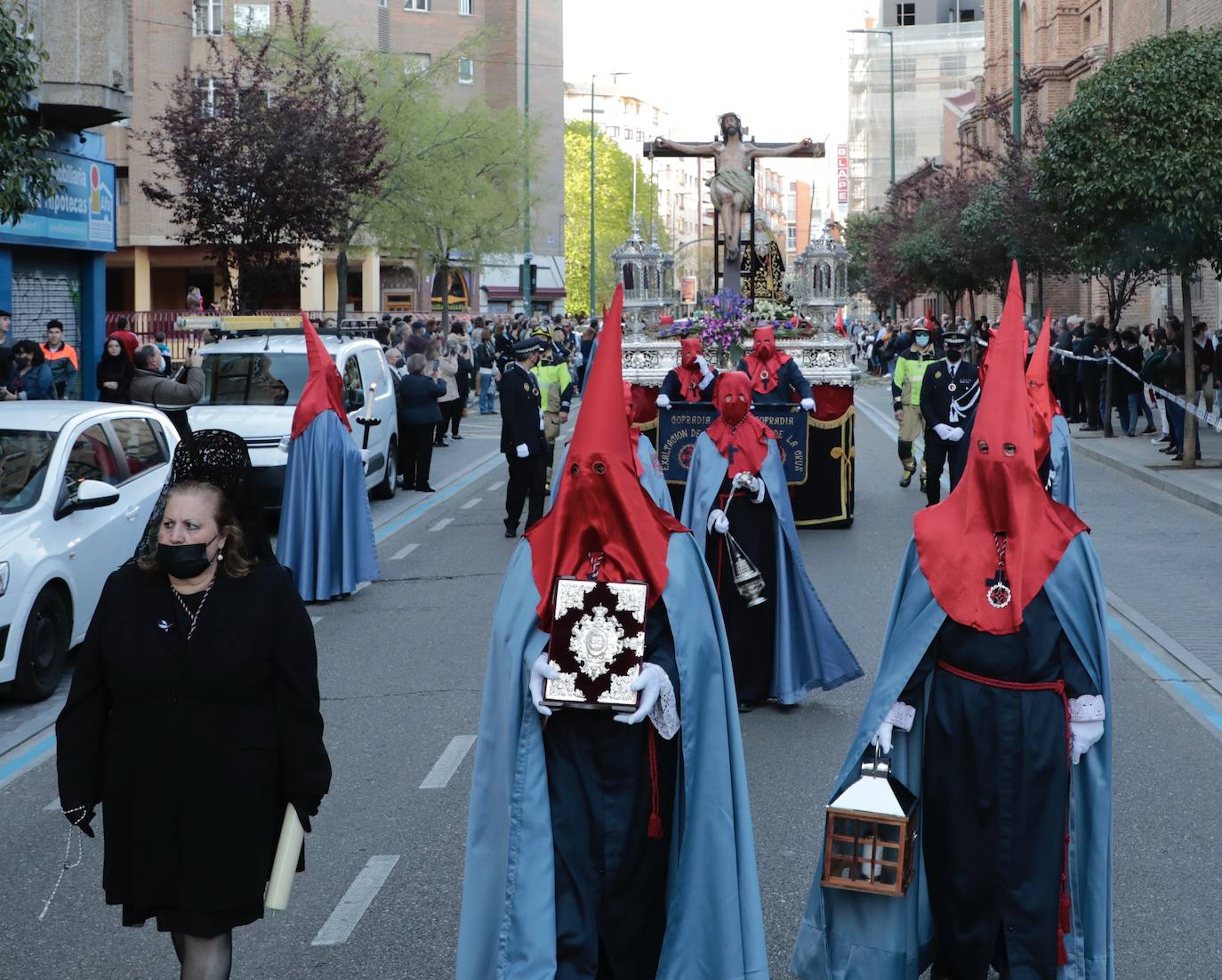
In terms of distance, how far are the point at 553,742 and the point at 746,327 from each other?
1376 cm

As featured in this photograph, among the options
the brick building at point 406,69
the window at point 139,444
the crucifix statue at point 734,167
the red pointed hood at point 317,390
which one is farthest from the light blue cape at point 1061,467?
the brick building at point 406,69

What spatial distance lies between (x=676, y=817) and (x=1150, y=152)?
17.4 m

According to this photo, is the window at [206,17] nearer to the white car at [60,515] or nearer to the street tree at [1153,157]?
the street tree at [1153,157]

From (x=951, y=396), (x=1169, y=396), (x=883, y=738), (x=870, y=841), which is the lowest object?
(x=870, y=841)

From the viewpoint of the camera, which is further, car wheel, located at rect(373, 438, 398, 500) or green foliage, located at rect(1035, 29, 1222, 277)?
green foliage, located at rect(1035, 29, 1222, 277)

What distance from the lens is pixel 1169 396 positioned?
73.5 ft

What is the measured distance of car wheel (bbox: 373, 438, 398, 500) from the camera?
19750 millimetres

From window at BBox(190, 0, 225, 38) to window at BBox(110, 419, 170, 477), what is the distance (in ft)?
137

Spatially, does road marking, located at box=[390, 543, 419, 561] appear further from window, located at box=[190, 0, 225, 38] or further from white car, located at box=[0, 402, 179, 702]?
window, located at box=[190, 0, 225, 38]

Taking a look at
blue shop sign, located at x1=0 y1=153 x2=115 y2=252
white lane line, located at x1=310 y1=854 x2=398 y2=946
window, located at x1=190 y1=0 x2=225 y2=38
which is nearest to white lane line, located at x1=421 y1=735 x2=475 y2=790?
white lane line, located at x1=310 y1=854 x2=398 y2=946

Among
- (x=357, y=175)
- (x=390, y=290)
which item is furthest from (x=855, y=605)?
(x=390, y=290)

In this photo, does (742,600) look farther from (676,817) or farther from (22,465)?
(22,465)

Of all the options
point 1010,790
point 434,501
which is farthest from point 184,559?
point 434,501

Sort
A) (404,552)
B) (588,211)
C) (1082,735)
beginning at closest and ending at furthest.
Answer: (1082,735)
(404,552)
(588,211)
